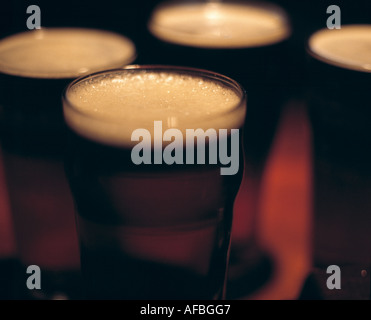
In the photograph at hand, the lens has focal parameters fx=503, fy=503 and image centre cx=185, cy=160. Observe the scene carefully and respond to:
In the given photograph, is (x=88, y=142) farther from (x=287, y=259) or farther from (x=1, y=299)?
(x=287, y=259)

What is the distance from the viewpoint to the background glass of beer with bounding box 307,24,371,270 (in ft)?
3.74

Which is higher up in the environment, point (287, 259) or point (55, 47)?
point (55, 47)

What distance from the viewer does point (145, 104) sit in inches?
39.6

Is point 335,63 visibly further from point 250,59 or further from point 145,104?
point 145,104

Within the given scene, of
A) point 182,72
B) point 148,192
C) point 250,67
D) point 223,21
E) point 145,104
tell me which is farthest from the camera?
point 223,21

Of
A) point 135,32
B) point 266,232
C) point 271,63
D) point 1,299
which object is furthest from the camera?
point 135,32

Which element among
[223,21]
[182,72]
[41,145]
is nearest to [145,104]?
[182,72]

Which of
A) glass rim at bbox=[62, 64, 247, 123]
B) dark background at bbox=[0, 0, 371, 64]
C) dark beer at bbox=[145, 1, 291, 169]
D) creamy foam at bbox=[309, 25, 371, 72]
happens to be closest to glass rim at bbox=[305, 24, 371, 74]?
creamy foam at bbox=[309, 25, 371, 72]

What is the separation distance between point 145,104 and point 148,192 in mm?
208

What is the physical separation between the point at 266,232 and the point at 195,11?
2.77 feet

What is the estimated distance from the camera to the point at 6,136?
124cm

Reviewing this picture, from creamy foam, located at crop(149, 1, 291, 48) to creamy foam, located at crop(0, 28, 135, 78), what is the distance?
14 centimetres

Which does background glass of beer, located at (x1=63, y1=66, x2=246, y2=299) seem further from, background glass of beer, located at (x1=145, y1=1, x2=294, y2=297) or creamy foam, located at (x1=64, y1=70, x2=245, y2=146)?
background glass of beer, located at (x1=145, y1=1, x2=294, y2=297)
